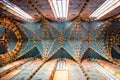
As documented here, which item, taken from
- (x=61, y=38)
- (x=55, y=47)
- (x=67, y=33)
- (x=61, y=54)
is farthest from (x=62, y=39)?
(x=61, y=54)

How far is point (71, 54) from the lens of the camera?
1634cm

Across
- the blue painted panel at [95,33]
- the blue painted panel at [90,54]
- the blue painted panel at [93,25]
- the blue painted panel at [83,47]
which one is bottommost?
the blue painted panel at [90,54]

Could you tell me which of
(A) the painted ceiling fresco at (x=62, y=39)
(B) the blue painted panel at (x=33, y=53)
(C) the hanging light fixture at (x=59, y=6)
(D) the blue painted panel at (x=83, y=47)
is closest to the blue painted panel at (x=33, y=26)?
(A) the painted ceiling fresco at (x=62, y=39)

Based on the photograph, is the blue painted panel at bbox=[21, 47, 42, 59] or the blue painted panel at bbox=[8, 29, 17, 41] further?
the blue painted panel at bbox=[21, 47, 42, 59]

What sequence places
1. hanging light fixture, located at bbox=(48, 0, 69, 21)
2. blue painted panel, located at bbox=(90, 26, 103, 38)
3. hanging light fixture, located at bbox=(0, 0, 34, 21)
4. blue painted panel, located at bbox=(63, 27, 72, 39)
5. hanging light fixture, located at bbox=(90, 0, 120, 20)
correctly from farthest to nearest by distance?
blue painted panel, located at bbox=(63, 27, 72, 39)
blue painted panel, located at bbox=(90, 26, 103, 38)
hanging light fixture, located at bbox=(48, 0, 69, 21)
hanging light fixture, located at bbox=(0, 0, 34, 21)
hanging light fixture, located at bbox=(90, 0, 120, 20)

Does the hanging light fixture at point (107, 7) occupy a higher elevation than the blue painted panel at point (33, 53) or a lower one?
higher

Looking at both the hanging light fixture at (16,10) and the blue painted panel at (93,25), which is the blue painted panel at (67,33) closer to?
the blue painted panel at (93,25)

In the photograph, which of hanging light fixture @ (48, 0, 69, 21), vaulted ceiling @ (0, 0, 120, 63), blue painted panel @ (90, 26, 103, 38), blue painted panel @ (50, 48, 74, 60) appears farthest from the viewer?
blue painted panel @ (50, 48, 74, 60)

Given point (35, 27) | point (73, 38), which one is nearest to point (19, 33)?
point (35, 27)

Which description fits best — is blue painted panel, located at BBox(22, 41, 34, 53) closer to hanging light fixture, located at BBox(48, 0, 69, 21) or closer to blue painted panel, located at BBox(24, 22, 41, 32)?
blue painted panel, located at BBox(24, 22, 41, 32)

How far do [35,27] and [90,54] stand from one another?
4915mm

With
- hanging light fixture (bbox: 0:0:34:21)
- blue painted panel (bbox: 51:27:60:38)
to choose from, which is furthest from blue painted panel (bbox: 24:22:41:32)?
blue painted panel (bbox: 51:27:60:38)

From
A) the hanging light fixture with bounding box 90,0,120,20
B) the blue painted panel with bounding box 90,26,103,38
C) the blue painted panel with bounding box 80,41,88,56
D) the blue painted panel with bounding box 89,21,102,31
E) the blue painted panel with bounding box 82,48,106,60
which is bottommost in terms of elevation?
the blue painted panel with bounding box 82,48,106,60

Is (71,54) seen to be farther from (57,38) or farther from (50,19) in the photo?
(50,19)
